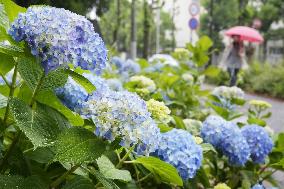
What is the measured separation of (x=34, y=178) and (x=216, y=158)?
4.54 ft

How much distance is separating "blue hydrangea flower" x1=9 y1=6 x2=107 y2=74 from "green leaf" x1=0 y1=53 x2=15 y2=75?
148 millimetres

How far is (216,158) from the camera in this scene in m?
2.42

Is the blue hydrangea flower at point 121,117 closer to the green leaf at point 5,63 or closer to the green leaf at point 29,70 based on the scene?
the green leaf at point 29,70

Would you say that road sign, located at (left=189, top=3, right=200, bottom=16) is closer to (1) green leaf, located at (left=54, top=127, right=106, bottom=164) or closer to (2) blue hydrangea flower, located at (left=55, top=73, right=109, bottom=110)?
(2) blue hydrangea flower, located at (left=55, top=73, right=109, bottom=110)

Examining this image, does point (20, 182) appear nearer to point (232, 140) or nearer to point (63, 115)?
point (63, 115)

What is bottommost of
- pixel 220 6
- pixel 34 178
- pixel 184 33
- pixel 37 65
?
pixel 184 33

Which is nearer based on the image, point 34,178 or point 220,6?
point 34,178

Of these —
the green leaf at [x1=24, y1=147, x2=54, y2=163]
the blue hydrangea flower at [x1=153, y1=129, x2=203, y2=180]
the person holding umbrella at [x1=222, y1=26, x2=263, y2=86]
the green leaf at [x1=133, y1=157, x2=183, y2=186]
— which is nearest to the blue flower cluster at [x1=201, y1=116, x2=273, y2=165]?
the blue hydrangea flower at [x1=153, y1=129, x2=203, y2=180]

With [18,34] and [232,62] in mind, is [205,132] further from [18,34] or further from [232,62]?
[232,62]

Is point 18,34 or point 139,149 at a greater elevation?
point 18,34

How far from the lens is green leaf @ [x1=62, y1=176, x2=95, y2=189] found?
1.20m

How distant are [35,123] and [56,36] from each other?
0.19 metres

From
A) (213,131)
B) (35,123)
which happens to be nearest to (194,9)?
(213,131)

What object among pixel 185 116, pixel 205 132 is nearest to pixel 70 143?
pixel 205 132
